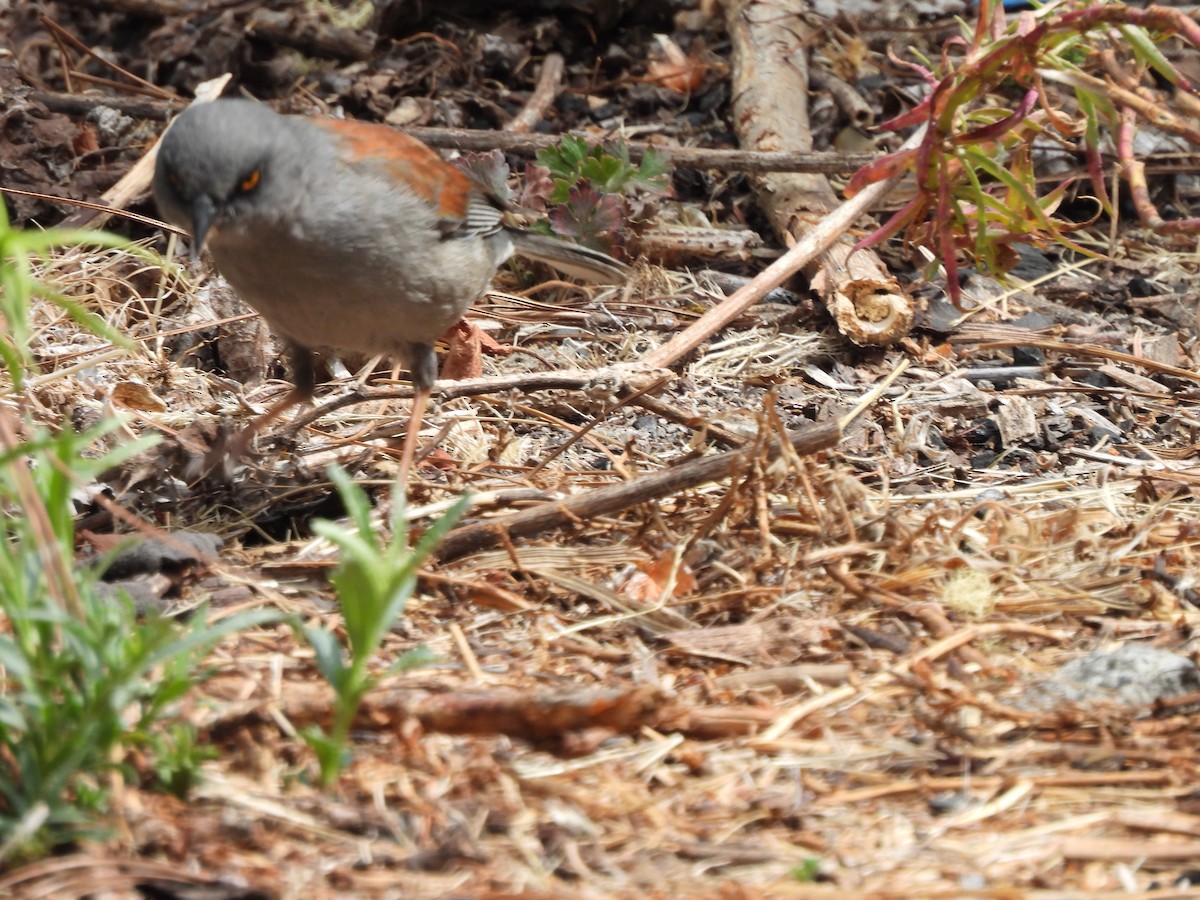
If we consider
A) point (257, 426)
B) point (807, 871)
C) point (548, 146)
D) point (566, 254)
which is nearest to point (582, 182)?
point (548, 146)

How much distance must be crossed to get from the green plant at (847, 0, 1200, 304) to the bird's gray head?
2.19 metres


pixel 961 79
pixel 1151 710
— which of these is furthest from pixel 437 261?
pixel 1151 710

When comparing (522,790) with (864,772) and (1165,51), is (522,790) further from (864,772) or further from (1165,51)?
(1165,51)

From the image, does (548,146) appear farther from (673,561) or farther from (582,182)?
(673,561)

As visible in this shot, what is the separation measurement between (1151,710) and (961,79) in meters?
2.52

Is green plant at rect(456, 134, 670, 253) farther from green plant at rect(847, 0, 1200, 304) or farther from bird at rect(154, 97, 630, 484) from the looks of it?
green plant at rect(847, 0, 1200, 304)

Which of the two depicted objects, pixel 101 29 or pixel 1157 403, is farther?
pixel 101 29

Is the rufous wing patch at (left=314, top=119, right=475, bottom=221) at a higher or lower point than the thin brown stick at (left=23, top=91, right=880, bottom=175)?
higher

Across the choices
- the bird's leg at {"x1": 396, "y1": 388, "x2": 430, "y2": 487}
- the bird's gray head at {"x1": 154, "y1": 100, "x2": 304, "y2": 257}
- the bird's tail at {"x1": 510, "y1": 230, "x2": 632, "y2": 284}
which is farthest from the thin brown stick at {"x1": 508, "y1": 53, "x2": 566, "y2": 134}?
the bird's gray head at {"x1": 154, "y1": 100, "x2": 304, "y2": 257}

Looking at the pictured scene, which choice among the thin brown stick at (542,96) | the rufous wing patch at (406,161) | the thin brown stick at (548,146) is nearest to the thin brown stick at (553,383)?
the rufous wing patch at (406,161)

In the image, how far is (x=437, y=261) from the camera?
4.80m

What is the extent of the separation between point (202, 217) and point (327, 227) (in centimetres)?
46

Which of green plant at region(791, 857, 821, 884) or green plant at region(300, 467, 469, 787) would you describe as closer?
green plant at region(791, 857, 821, 884)

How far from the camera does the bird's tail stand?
576cm
